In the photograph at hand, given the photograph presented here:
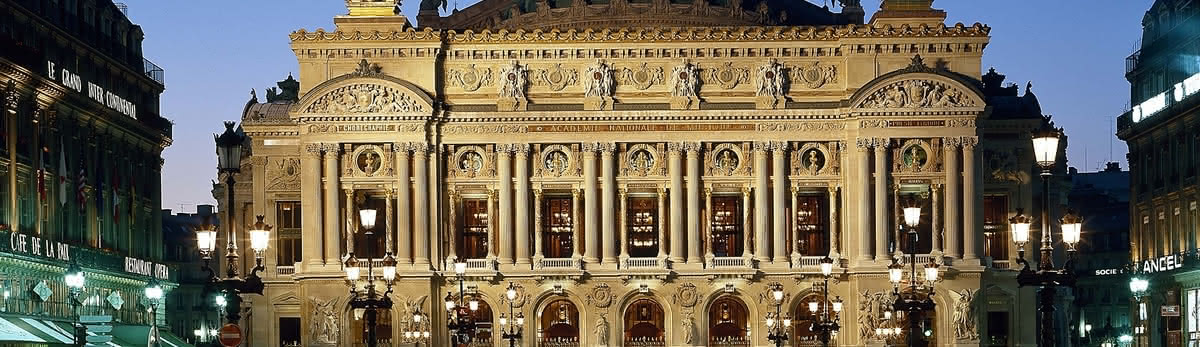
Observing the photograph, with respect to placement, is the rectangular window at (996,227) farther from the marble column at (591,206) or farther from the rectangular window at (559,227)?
the rectangular window at (559,227)

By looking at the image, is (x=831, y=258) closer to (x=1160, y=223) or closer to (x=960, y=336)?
(x=960, y=336)

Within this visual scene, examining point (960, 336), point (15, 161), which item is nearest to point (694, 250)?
point (960, 336)

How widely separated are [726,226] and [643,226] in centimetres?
380

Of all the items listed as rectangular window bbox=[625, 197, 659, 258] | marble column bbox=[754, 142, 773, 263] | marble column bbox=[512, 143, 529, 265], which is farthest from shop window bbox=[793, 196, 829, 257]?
marble column bbox=[512, 143, 529, 265]

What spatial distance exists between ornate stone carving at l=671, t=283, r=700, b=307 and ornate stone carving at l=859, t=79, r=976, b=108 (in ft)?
36.6

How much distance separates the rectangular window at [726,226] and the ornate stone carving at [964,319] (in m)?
10.4

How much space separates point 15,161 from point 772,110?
3534 centimetres

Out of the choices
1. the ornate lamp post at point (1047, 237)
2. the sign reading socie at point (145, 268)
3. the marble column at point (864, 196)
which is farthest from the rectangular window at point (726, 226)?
the ornate lamp post at point (1047, 237)

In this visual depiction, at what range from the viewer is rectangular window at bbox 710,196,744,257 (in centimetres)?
10706

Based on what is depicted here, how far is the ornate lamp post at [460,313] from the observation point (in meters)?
89.8

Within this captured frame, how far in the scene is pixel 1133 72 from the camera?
12006 centimetres

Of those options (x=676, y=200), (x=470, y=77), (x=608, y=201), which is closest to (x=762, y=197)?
(x=676, y=200)

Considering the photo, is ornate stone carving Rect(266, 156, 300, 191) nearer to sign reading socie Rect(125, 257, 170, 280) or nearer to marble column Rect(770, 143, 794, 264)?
sign reading socie Rect(125, 257, 170, 280)

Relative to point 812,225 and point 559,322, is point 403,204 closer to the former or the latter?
point 559,322
